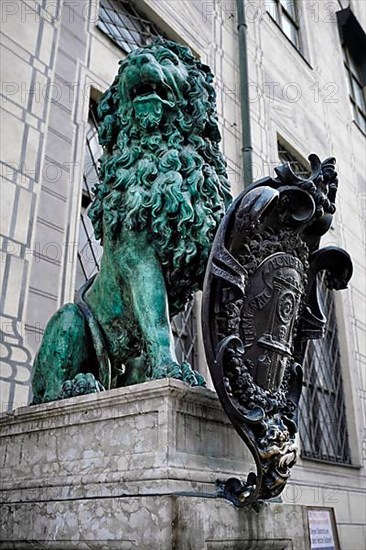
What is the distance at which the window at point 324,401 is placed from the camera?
636 cm

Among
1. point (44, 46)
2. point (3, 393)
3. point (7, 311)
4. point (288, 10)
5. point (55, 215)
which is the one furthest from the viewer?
point (288, 10)

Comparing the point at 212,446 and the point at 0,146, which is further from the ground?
the point at 0,146

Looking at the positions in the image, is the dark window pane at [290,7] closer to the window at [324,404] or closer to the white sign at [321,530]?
the window at [324,404]

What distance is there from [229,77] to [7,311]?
454 centimetres

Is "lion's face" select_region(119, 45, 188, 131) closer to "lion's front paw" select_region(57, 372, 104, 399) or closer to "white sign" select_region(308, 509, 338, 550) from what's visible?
"lion's front paw" select_region(57, 372, 104, 399)

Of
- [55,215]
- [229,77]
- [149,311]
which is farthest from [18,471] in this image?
[229,77]

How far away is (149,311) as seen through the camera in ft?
5.96

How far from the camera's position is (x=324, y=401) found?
6906 mm

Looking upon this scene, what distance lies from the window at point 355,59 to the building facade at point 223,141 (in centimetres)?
4

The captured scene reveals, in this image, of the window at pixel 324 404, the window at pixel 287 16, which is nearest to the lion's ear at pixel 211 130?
the window at pixel 324 404

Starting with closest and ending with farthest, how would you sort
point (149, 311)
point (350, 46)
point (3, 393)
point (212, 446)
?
point (212, 446) < point (149, 311) < point (3, 393) < point (350, 46)

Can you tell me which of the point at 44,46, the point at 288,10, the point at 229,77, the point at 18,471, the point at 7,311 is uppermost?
the point at 288,10

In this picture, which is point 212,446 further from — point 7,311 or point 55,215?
point 55,215

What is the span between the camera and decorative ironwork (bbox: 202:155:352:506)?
1.54 metres
